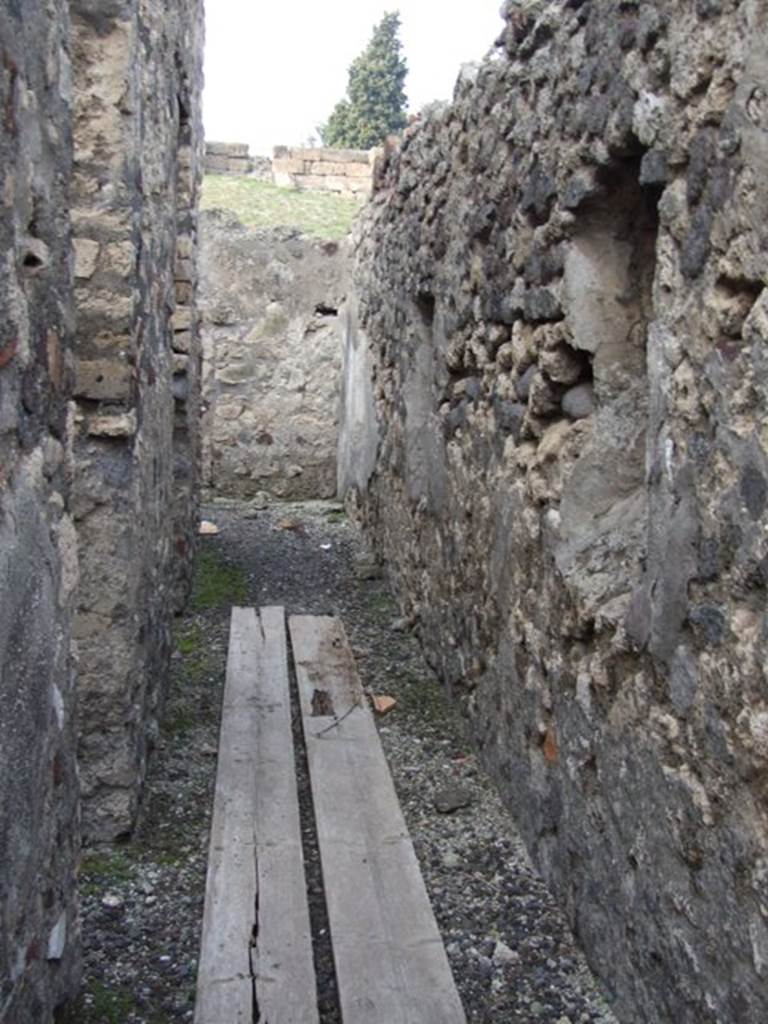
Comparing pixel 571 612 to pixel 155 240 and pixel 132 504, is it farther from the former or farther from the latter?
pixel 155 240

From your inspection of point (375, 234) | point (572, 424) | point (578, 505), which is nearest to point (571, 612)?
point (578, 505)

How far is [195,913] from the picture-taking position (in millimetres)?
2822

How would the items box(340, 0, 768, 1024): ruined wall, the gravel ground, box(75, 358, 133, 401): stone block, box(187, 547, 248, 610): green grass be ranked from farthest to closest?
box(187, 547, 248, 610): green grass < box(75, 358, 133, 401): stone block < the gravel ground < box(340, 0, 768, 1024): ruined wall

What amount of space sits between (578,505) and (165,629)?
2.08 m

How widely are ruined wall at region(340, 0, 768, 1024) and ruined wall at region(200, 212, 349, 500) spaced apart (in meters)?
4.58

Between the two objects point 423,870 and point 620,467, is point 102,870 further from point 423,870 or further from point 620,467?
point 620,467

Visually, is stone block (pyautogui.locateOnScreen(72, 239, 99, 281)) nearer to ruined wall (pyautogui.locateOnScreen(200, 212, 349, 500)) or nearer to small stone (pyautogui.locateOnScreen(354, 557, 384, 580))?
small stone (pyautogui.locateOnScreen(354, 557, 384, 580))

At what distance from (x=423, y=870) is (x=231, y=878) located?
54 cm

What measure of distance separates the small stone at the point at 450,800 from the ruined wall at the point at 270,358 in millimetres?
5874

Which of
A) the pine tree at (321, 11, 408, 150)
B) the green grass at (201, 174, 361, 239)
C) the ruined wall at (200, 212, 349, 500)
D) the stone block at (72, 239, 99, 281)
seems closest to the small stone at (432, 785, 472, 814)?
the stone block at (72, 239, 99, 281)

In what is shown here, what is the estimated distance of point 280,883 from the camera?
291 cm

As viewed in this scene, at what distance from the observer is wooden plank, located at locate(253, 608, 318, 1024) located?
242cm

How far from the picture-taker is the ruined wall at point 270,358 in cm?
912

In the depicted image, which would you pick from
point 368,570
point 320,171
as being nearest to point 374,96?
point 320,171
